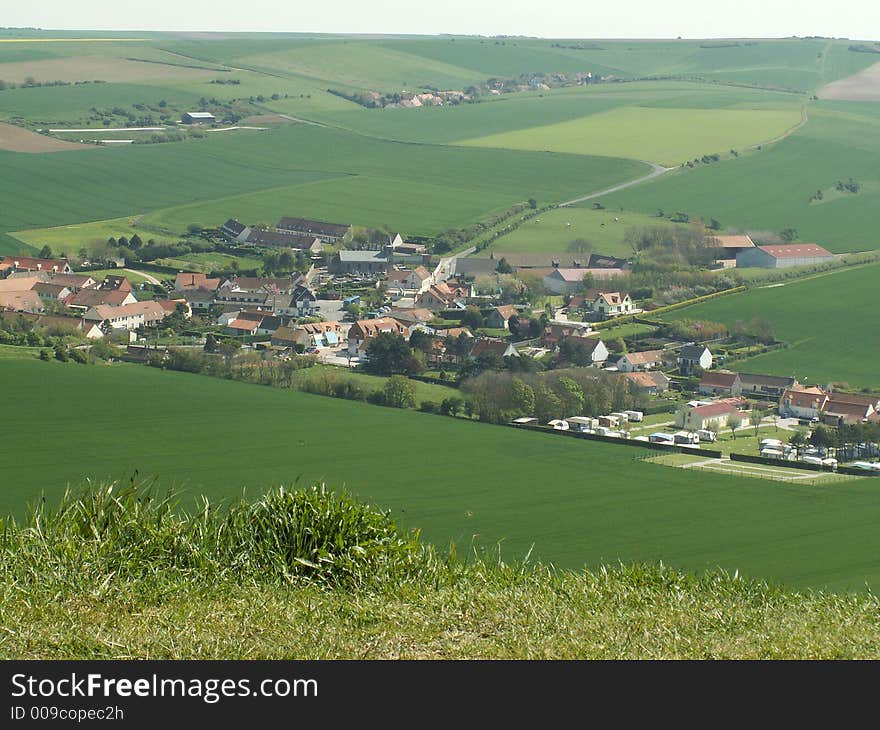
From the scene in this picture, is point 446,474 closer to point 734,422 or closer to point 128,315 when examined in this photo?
point 734,422

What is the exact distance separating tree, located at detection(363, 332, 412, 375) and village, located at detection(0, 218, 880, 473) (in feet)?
0.14

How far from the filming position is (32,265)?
53625 mm

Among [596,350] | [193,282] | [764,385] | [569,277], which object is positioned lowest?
[193,282]

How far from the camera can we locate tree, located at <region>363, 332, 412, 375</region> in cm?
3756

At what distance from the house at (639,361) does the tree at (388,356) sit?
6.39 m

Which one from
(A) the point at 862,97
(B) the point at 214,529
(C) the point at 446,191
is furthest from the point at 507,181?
(B) the point at 214,529

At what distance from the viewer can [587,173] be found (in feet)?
254

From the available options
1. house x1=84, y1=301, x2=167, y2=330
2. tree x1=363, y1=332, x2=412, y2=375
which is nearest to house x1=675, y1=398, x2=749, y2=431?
tree x1=363, y1=332, x2=412, y2=375

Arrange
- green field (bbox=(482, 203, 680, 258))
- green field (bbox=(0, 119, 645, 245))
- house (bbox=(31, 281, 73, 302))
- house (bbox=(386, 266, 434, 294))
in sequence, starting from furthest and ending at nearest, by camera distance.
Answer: green field (bbox=(0, 119, 645, 245))
green field (bbox=(482, 203, 680, 258))
house (bbox=(386, 266, 434, 294))
house (bbox=(31, 281, 73, 302))

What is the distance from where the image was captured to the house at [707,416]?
3200 cm

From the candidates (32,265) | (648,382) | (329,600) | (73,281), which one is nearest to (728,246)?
(648,382)

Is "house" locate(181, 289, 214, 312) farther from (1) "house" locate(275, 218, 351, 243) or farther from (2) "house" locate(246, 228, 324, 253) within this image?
(1) "house" locate(275, 218, 351, 243)

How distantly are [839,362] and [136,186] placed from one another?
41.3 m

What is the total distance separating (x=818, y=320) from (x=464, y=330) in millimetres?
11870
